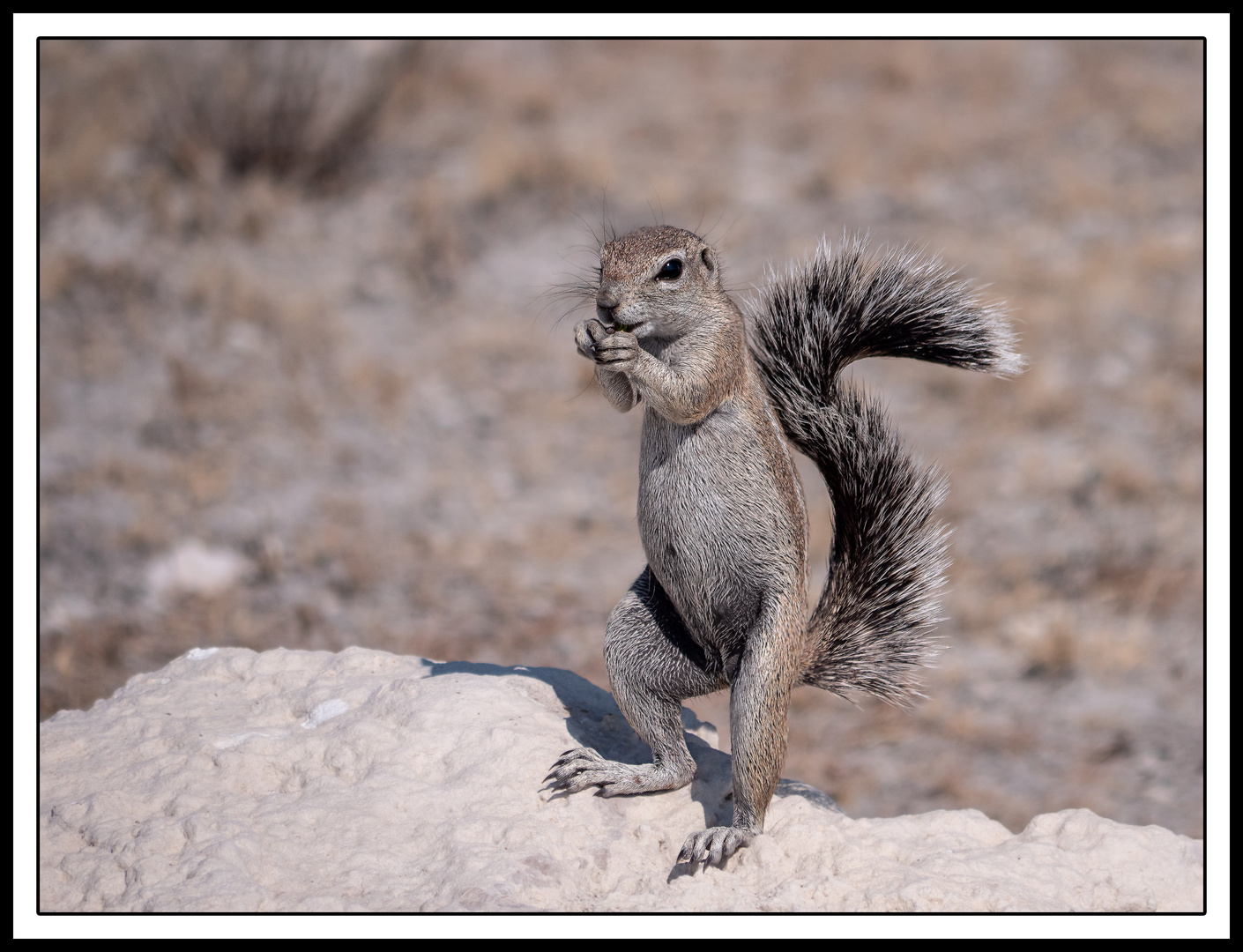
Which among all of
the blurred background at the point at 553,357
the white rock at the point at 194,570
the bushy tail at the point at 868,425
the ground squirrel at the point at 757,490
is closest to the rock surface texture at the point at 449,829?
the ground squirrel at the point at 757,490

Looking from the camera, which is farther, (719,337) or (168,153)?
(168,153)

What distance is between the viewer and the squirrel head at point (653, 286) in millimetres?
3652

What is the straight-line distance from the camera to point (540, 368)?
11.2 m

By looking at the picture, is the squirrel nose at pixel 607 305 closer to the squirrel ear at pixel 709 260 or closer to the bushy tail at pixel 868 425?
the squirrel ear at pixel 709 260

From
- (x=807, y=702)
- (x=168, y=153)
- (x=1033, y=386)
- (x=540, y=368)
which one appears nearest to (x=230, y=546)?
(x=540, y=368)

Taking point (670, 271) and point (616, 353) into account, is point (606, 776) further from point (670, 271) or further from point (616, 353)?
point (670, 271)

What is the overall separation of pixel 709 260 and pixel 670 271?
0.26 meters

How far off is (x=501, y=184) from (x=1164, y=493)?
26.2 ft

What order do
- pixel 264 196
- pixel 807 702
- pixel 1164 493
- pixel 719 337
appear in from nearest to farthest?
pixel 719 337
pixel 807 702
pixel 1164 493
pixel 264 196

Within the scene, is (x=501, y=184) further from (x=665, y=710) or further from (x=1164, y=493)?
(x=665, y=710)

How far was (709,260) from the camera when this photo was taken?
3.91m

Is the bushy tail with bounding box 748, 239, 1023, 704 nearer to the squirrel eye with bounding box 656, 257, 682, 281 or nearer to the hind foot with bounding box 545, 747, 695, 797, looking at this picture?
the squirrel eye with bounding box 656, 257, 682, 281

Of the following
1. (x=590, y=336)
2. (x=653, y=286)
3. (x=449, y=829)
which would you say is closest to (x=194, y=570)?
(x=449, y=829)

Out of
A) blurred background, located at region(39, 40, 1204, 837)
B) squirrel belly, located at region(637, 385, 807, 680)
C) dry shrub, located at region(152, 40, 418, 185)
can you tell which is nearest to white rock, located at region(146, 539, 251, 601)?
blurred background, located at region(39, 40, 1204, 837)
